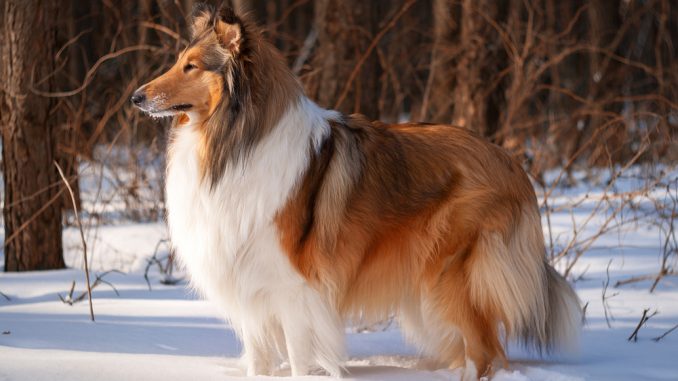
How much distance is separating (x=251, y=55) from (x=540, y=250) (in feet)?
5.28

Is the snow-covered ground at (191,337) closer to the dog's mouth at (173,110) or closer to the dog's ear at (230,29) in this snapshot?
the dog's mouth at (173,110)

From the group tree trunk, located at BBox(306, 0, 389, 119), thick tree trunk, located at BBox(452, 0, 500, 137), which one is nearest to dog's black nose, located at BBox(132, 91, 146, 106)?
tree trunk, located at BBox(306, 0, 389, 119)

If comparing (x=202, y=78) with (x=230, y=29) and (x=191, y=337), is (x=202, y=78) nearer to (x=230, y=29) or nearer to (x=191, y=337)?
(x=230, y=29)

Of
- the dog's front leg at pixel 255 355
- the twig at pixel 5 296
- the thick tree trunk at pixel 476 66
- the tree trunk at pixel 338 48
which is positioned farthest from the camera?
the tree trunk at pixel 338 48

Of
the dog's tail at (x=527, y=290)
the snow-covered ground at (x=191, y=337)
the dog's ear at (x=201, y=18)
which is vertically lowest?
the snow-covered ground at (x=191, y=337)

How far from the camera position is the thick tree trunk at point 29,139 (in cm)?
532

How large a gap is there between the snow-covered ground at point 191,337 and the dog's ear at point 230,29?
1.37m

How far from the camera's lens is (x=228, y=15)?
3.54m

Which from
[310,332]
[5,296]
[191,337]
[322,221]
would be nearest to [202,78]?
[322,221]

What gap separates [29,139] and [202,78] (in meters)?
2.31

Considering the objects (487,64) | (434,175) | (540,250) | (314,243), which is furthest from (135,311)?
(487,64)

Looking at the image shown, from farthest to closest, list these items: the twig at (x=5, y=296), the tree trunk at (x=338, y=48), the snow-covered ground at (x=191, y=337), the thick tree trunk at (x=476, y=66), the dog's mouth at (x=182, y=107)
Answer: the tree trunk at (x=338, y=48)
the thick tree trunk at (x=476, y=66)
the twig at (x=5, y=296)
the dog's mouth at (x=182, y=107)
the snow-covered ground at (x=191, y=337)

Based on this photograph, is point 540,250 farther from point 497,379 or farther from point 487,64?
point 487,64

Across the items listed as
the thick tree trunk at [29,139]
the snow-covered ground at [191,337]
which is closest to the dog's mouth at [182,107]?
the snow-covered ground at [191,337]
